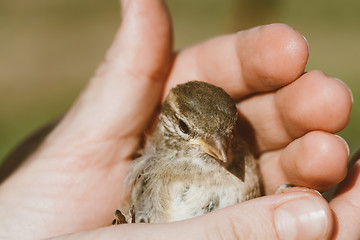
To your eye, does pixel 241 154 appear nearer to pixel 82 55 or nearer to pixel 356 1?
pixel 356 1

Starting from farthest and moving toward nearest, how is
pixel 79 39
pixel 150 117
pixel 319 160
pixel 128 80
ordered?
pixel 79 39 < pixel 150 117 < pixel 128 80 < pixel 319 160

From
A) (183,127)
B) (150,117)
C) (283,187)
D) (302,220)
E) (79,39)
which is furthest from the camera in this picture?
(79,39)

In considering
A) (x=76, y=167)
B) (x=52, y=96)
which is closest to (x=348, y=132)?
(x=76, y=167)

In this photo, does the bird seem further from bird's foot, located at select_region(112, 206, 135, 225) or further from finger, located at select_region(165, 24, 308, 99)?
finger, located at select_region(165, 24, 308, 99)

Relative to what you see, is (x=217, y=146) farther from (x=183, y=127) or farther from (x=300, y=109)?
(x=300, y=109)

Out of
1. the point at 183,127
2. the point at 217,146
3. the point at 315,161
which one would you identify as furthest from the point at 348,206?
the point at 183,127

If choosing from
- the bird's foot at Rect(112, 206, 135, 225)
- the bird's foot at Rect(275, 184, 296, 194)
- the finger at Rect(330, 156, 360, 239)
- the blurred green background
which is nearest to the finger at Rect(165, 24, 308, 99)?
the bird's foot at Rect(275, 184, 296, 194)
